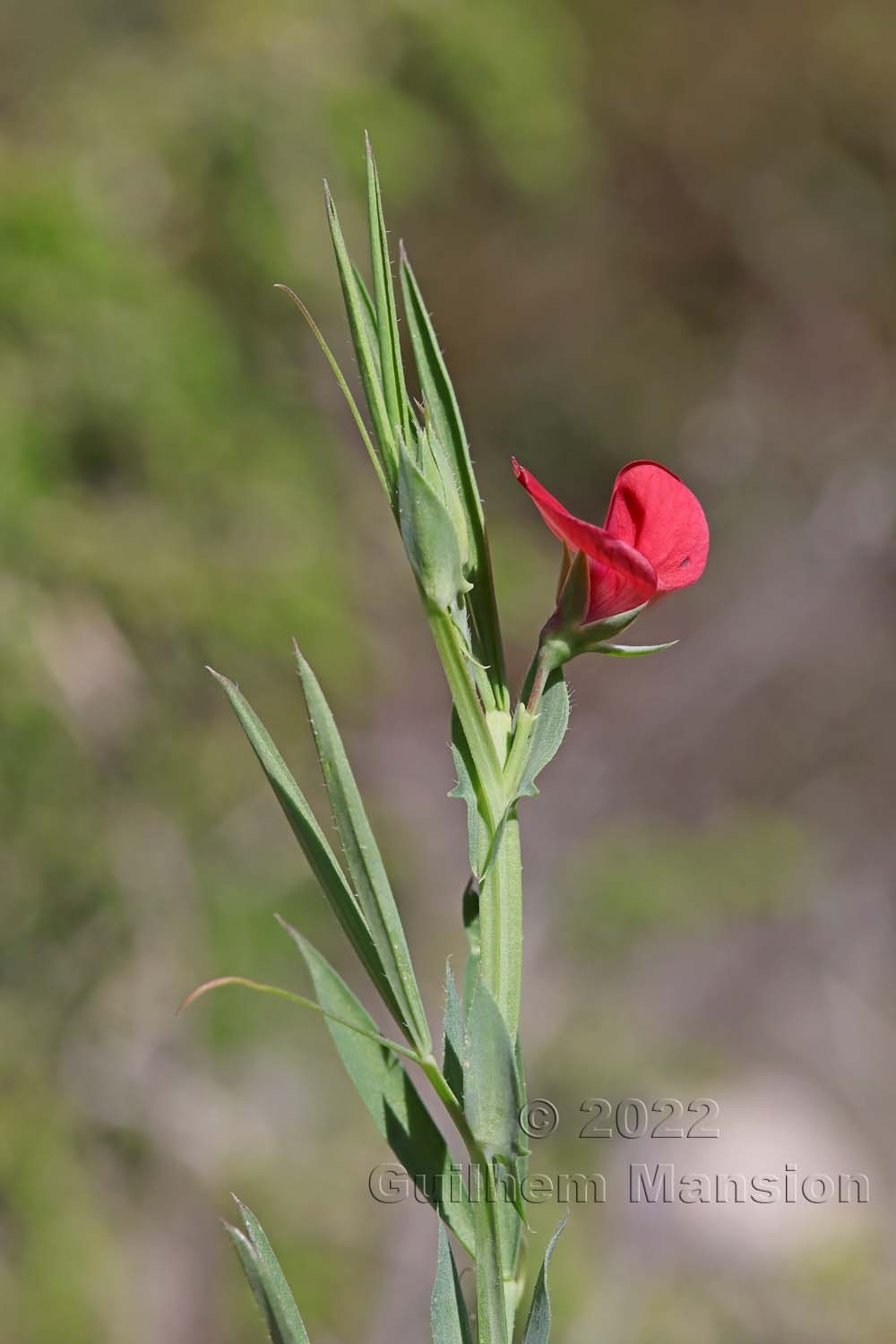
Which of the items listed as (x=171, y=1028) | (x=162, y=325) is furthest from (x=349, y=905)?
(x=171, y=1028)

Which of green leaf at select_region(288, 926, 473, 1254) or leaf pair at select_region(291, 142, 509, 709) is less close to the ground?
leaf pair at select_region(291, 142, 509, 709)

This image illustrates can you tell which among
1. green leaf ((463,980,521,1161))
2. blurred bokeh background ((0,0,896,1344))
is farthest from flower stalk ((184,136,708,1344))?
blurred bokeh background ((0,0,896,1344))

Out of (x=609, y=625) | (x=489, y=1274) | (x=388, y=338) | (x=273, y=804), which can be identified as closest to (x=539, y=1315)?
(x=489, y=1274)

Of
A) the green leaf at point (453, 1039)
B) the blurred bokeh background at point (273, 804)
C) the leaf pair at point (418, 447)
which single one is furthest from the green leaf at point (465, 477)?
the blurred bokeh background at point (273, 804)

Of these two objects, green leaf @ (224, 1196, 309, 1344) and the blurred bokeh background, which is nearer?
green leaf @ (224, 1196, 309, 1344)

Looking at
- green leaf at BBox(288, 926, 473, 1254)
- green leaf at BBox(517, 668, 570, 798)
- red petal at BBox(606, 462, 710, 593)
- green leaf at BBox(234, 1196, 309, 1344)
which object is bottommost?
green leaf at BBox(234, 1196, 309, 1344)

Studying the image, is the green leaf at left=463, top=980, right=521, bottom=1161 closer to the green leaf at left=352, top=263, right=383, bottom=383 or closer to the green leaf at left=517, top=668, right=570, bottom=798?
the green leaf at left=517, top=668, right=570, bottom=798
